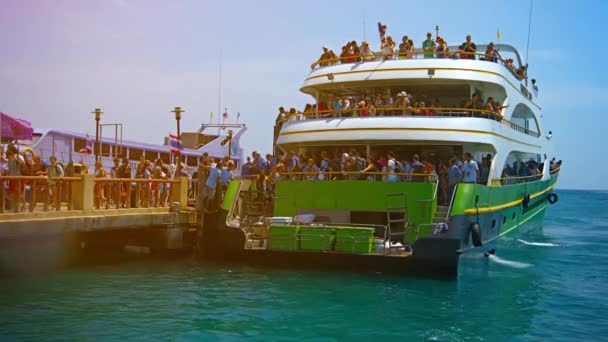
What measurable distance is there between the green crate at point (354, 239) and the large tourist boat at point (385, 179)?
0.08 feet

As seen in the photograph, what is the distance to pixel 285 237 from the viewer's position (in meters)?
16.0

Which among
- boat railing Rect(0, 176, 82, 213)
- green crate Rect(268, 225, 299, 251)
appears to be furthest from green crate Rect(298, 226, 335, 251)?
boat railing Rect(0, 176, 82, 213)

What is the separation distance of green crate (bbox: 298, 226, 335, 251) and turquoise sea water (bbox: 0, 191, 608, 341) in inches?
24.6

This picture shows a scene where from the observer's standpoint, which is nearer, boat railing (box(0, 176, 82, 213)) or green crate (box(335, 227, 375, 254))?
boat railing (box(0, 176, 82, 213))

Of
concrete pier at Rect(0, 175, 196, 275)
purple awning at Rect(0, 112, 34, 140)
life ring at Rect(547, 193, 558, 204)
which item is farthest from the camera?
life ring at Rect(547, 193, 558, 204)

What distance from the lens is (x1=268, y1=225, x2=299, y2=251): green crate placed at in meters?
16.0

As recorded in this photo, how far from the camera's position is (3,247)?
15.3 metres

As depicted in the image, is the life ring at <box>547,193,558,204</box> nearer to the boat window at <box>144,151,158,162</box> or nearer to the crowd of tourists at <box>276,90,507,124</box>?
the crowd of tourists at <box>276,90,507,124</box>

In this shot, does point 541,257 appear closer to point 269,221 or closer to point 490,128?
point 490,128

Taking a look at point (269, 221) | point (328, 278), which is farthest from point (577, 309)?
point (269, 221)

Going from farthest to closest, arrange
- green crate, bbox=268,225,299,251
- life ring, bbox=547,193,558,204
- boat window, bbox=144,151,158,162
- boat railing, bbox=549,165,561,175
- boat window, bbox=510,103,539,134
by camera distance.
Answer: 1. boat window, bbox=144,151,158,162
2. boat railing, bbox=549,165,561,175
3. life ring, bbox=547,193,558,204
4. boat window, bbox=510,103,539,134
5. green crate, bbox=268,225,299,251

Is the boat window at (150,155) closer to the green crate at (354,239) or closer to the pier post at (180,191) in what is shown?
the pier post at (180,191)

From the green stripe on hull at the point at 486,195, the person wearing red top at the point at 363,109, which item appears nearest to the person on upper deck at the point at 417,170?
the green stripe on hull at the point at 486,195

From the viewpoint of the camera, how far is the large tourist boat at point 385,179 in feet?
51.6
